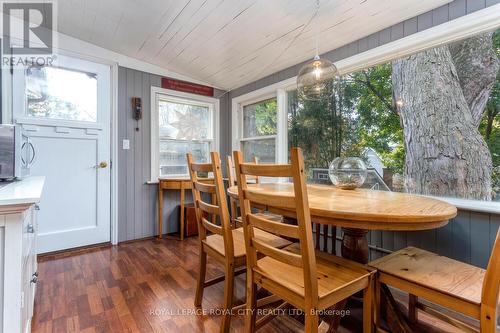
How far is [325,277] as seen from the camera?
1132 millimetres

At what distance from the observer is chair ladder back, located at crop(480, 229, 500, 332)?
0.88m

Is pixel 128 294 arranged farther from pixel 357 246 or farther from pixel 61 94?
pixel 61 94

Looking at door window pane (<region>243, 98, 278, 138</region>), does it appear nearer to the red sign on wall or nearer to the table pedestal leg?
the red sign on wall

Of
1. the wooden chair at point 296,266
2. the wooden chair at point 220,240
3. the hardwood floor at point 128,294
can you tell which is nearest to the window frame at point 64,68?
the hardwood floor at point 128,294

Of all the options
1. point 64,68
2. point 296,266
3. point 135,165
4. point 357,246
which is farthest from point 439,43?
point 64,68

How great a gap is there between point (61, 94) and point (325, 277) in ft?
10.3

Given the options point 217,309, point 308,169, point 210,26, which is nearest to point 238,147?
point 308,169

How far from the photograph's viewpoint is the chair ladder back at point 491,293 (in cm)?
88

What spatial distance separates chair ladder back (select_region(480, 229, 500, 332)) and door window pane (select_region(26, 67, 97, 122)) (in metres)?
3.45

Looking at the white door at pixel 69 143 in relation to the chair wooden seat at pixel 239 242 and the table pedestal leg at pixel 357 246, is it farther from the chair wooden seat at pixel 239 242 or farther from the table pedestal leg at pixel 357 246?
the table pedestal leg at pixel 357 246

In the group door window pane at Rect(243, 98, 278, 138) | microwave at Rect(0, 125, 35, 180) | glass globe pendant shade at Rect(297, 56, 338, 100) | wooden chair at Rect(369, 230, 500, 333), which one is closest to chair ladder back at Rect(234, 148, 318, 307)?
wooden chair at Rect(369, 230, 500, 333)

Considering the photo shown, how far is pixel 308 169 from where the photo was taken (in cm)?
282

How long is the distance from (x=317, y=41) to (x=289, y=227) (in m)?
2.03

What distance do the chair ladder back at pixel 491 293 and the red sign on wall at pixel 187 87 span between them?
344cm
